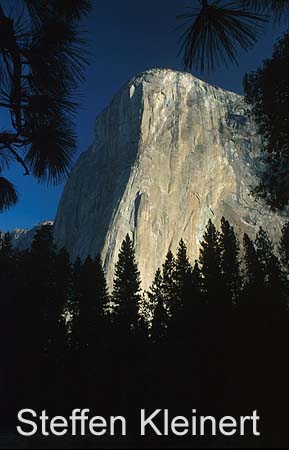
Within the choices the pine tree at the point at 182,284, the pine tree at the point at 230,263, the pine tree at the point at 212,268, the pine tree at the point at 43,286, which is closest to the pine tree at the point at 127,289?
the pine tree at the point at 182,284

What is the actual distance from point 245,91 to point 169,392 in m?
9.53

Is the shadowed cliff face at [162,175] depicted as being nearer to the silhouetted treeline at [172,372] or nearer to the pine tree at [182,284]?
the pine tree at [182,284]

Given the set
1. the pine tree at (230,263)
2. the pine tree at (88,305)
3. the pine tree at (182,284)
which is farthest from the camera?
the pine tree at (230,263)

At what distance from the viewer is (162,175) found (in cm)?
7531

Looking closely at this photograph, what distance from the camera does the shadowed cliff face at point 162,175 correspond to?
229ft

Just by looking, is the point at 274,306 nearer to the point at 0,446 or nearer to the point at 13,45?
the point at 0,446

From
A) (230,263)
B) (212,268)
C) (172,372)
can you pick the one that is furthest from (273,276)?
(172,372)

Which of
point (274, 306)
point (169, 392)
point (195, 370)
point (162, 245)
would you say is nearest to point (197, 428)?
point (169, 392)

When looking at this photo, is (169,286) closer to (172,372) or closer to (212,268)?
(212,268)

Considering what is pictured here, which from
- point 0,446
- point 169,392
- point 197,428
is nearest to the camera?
point 0,446

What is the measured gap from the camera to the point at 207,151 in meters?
79.9

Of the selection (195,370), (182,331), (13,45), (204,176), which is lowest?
(195,370)

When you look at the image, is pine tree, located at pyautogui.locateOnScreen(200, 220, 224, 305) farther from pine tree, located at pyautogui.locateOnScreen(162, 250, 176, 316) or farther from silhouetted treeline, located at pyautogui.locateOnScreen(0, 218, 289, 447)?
pine tree, located at pyautogui.locateOnScreen(162, 250, 176, 316)

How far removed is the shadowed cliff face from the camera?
229ft
